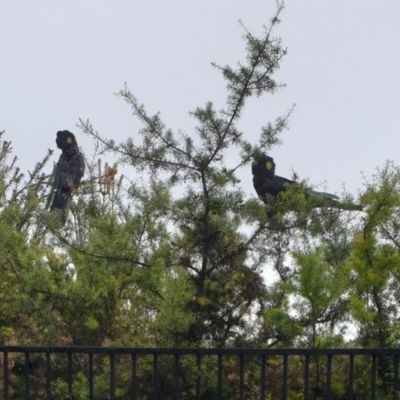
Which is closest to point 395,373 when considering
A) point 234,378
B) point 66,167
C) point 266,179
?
point 234,378

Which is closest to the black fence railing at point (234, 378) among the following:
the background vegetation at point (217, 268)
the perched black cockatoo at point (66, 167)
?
the background vegetation at point (217, 268)

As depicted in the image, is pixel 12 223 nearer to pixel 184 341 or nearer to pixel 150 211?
pixel 150 211

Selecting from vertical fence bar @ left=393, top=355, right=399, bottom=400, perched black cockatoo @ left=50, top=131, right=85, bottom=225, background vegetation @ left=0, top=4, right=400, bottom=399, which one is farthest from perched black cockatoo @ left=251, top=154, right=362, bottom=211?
perched black cockatoo @ left=50, top=131, right=85, bottom=225

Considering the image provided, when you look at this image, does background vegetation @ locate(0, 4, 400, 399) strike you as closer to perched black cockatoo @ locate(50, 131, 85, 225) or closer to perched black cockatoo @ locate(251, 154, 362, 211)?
perched black cockatoo @ locate(251, 154, 362, 211)

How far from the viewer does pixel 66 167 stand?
1049 centimetres

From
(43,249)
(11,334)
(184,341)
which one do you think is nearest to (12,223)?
(43,249)

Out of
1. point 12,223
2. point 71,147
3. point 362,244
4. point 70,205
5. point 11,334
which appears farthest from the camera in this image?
point 71,147

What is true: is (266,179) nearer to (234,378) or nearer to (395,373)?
(234,378)

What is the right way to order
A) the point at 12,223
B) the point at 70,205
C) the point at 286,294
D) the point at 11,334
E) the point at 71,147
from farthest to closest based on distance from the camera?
the point at 71,147, the point at 70,205, the point at 12,223, the point at 11,334, the point at 286,294

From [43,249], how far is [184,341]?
213cm

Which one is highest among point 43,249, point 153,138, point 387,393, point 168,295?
point 153,138

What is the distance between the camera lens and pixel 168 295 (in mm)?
5934

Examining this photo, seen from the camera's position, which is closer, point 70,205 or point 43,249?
point 43,249

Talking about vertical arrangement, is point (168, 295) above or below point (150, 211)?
below
